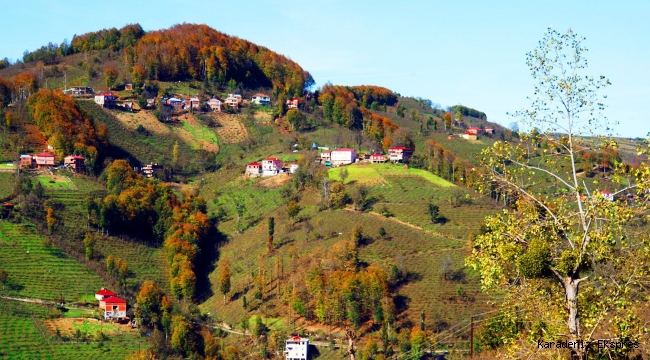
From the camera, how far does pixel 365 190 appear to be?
64375mm

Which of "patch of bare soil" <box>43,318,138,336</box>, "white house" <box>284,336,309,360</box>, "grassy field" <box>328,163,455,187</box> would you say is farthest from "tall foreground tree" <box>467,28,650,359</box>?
"grassy field" <box>328,163,455,187</box>

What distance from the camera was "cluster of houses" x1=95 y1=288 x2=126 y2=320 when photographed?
51.3 metres

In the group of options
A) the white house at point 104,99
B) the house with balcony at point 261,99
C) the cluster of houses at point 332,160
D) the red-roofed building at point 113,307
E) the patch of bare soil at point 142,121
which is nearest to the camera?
the red-roofed building at point 113,307

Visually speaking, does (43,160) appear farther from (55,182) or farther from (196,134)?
(196,134)

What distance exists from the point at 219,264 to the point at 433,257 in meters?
17.4

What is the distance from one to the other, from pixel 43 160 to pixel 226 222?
17.2 metres

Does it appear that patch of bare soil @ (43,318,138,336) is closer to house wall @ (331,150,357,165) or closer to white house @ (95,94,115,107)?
house wall @ (331,150,357,165)

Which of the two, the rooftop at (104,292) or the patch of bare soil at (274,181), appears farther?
the patch of bare soil at (274,181)

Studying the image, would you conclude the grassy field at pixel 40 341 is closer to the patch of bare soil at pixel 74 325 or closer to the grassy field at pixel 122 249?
the patch of bare soil at pixel 74 325

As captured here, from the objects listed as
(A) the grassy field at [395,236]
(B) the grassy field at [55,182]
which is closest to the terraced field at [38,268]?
(B) the grassy field at [55,182]

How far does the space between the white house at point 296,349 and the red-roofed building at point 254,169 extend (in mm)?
31949

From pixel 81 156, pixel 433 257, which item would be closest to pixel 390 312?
pixel 433 257

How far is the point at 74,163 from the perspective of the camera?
71.6m

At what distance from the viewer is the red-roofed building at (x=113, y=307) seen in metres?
51.3
